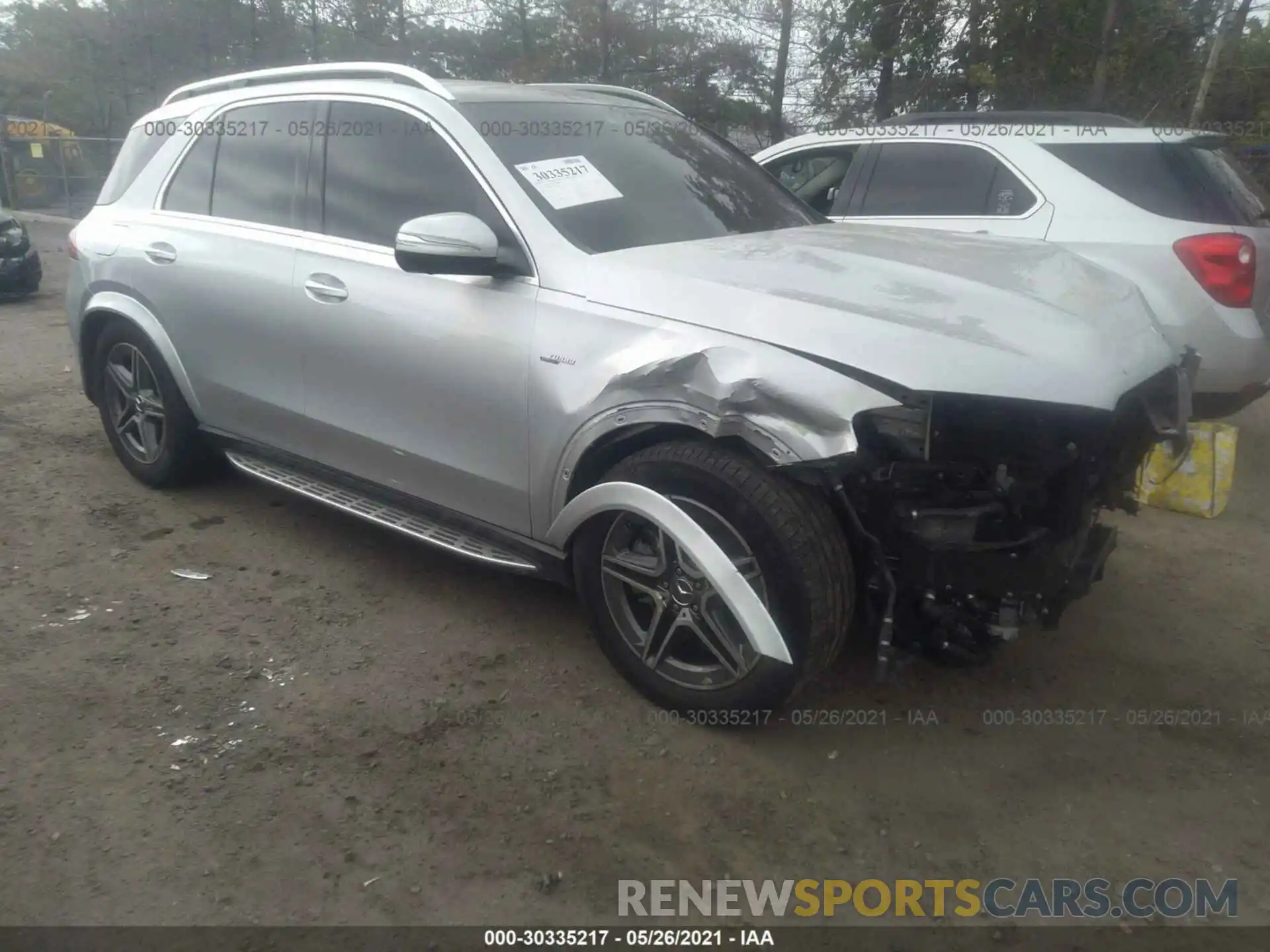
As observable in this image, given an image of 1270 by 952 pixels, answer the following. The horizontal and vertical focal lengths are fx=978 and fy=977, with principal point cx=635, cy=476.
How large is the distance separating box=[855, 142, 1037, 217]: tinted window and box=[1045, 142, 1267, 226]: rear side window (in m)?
0.37

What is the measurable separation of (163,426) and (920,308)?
11.6 feet

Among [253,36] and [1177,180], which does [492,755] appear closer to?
[1177,180]

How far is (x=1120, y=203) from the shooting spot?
4898 mm

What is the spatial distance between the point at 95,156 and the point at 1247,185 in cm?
2169

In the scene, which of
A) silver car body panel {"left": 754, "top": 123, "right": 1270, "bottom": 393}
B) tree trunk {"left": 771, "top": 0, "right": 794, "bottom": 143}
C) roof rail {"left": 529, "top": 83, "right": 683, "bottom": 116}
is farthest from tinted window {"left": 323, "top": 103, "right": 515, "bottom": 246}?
tree trunk {"left": 771, "top": 0, "right": 794, "bottom": 143}

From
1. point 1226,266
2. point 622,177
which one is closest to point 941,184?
point 1226,266

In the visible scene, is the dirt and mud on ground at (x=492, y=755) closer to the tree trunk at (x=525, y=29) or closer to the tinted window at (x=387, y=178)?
the tinted window at (x=387, y=178)

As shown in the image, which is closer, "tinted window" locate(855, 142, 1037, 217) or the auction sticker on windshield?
the auction sticker on windshield

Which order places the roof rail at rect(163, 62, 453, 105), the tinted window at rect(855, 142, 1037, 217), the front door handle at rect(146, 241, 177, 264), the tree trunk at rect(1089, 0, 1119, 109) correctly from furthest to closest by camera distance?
the tree trunk at rect(1089, 0, 1119, 109), the tinted window at rect(855, 142, 1037, 217), the front door handle at rect(146, 241, 177, 264), the roof rail at rect(163, 62, 453, 105)

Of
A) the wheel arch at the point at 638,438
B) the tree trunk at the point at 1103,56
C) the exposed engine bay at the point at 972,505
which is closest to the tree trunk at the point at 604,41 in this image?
the tree trunk at the point at 1103,56

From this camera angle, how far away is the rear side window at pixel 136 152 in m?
4.59

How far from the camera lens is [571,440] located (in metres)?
3.04

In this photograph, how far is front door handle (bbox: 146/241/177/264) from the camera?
14.1 ft
